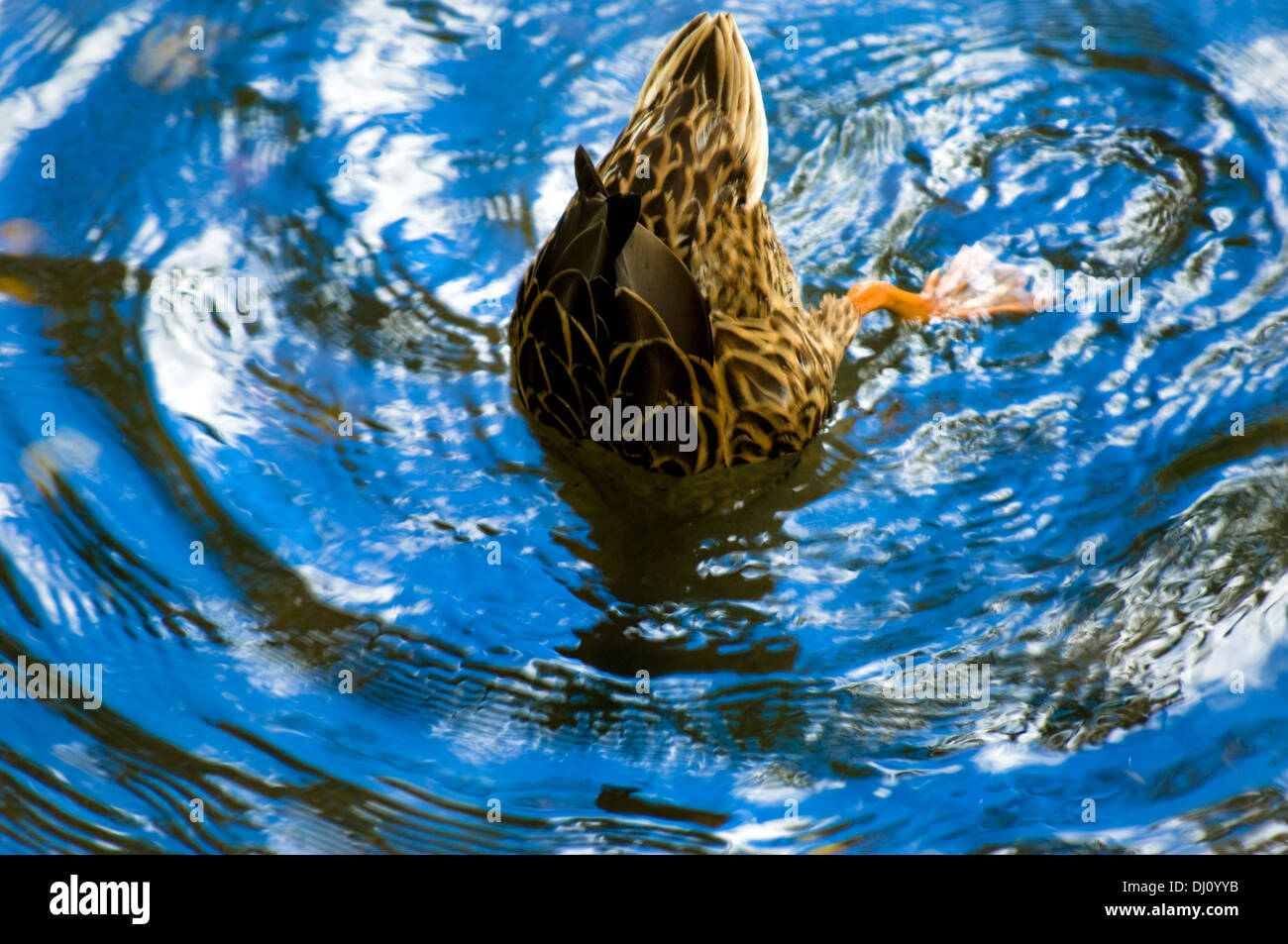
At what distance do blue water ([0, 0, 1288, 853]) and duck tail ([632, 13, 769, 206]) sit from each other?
2.96ft

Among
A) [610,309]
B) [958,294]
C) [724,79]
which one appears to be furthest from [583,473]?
[958,294]

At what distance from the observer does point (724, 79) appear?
13.6 feet

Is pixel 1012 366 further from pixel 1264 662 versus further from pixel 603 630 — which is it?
pixel 603 630

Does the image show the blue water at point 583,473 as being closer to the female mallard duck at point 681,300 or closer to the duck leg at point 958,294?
the duck leg at point 958,294

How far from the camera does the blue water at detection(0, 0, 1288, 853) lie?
11.0 ft

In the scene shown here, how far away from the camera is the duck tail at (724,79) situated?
4148mm

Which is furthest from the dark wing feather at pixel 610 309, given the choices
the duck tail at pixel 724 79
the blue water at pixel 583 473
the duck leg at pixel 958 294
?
the duck leg at pixel 958 294

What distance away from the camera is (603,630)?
3744 mm

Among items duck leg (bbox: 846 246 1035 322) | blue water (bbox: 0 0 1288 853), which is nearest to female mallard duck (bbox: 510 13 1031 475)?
blue water (bbox: 0 0 1288 853)

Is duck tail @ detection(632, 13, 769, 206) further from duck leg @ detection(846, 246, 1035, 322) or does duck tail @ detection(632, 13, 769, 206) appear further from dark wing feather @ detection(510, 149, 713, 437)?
duck leg @ detection(846, 246, 1035, 322)

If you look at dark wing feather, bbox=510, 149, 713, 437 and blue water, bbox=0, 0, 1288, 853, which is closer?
blue water, bbox=0, 0, 1288, 853

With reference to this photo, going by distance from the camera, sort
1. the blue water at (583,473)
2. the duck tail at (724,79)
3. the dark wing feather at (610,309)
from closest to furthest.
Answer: the blue water at (583,473) → the dark wing feather at (610,309) → the duck tail at (724,79)

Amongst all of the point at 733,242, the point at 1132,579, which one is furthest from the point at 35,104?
the point at 1132,579

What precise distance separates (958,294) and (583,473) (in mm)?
1781
